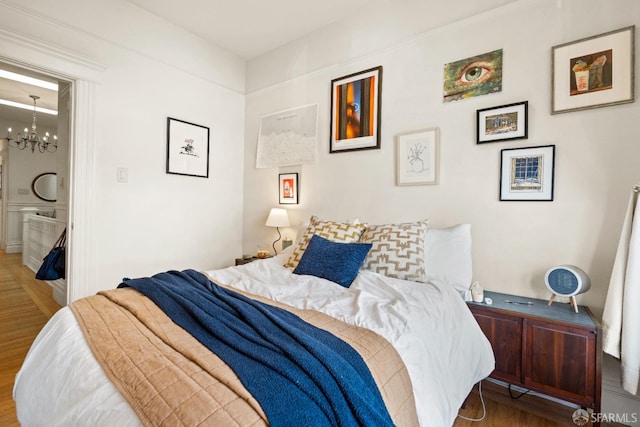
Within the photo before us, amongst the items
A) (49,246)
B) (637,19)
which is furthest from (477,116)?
(49,246)

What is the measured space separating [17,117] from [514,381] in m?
8.86

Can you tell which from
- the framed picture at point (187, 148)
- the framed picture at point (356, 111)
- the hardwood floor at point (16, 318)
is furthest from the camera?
the framed picture at point (187, 148)

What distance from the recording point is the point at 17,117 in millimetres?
6160

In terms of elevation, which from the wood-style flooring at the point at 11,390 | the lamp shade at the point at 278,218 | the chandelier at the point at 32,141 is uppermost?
the chandelier at the point at 32,141

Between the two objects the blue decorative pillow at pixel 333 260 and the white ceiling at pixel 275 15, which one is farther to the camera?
the white ceiling at pixel 275 15

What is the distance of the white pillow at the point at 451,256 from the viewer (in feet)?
6.44

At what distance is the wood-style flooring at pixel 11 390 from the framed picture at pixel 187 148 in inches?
71.9

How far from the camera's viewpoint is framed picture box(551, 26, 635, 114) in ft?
5.58

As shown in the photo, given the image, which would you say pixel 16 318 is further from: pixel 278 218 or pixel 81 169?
pixel 278 218

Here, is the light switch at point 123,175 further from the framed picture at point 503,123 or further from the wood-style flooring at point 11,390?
the framed picture at point 503,123

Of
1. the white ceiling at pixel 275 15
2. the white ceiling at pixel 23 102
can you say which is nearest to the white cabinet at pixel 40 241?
the white ceiling at pixel 23 102

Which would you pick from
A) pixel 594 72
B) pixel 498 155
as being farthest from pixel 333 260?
pixel 594 72

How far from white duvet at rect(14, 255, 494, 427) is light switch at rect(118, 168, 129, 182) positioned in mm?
1506

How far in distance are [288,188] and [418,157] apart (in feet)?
4.61
